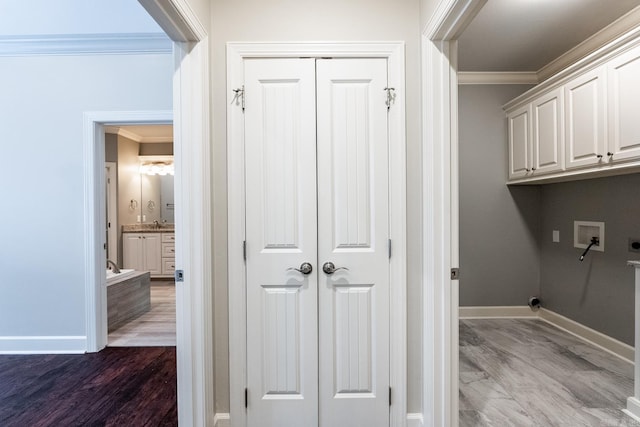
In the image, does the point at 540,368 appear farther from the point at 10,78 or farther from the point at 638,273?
the point at 10,78

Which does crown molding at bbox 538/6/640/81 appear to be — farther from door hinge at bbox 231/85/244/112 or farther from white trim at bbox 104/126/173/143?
white trim at bbox 104/126/173/143

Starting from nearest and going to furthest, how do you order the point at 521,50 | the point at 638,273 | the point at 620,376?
the point at 638,273 → the point at 620,376 → the point at 521,50

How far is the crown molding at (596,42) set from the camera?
8.21 feet

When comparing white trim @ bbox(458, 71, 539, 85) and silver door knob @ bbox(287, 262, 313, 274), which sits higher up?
white trim @ bbox(458, 71, 539, 85)

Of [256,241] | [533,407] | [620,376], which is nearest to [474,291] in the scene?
[620,376]

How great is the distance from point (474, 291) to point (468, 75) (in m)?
2.41

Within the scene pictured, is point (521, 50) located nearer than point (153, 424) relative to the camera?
No

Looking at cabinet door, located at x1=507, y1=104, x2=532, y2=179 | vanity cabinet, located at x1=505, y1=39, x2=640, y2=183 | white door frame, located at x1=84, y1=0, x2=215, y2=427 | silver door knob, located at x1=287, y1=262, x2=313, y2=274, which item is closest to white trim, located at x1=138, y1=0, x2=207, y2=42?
white door frame, located at x1=84, y1=0, x2=215, y2=427

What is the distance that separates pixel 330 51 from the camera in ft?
5.59

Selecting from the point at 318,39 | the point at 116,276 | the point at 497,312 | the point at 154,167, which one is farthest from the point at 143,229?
the point at 497,312

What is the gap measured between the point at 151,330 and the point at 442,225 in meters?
3.17

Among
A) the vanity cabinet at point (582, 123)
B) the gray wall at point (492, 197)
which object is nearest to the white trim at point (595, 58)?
the vanity cabinet at point (582, 123)

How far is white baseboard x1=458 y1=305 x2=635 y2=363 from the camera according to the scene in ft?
8.87

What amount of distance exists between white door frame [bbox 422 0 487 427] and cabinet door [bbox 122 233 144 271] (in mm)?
5476
